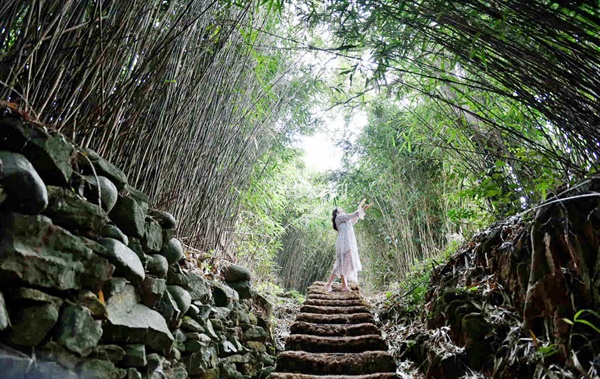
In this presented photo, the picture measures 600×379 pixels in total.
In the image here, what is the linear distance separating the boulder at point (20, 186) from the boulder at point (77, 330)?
1.09 ft

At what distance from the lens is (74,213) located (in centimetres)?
135

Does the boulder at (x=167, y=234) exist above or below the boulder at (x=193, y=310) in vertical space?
above

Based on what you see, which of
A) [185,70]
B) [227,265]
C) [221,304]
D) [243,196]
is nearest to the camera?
[185,70]

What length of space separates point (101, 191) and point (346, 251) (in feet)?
11.6

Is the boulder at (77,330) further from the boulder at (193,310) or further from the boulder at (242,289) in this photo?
the boulder at (242,289)

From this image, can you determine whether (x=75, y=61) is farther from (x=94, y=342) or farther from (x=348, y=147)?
(x=348, y=147)

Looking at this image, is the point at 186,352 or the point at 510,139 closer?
the point at 186,352

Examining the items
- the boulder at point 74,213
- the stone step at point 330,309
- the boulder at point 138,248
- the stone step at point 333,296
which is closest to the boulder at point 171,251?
the boulder at point 138,248

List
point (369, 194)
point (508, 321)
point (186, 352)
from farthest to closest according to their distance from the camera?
point (369, 194)
point (186, 352)
point (508, 321)

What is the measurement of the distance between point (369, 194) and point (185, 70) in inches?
142

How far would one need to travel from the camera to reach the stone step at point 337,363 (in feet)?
8.04

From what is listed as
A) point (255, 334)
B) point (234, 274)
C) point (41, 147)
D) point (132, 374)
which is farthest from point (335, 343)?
point (41, 147)

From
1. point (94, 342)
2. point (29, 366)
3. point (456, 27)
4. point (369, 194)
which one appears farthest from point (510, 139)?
point (369, 194)

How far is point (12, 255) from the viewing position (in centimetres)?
111
